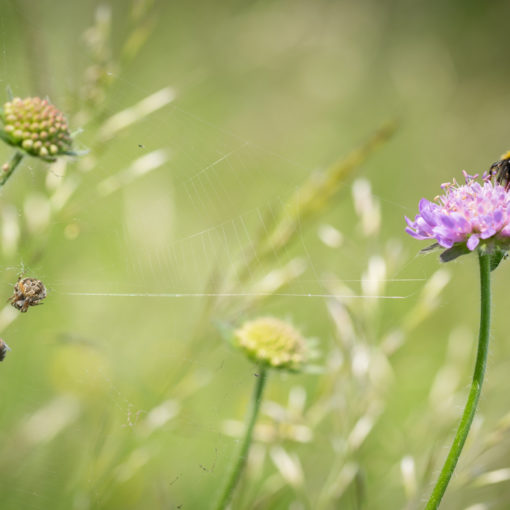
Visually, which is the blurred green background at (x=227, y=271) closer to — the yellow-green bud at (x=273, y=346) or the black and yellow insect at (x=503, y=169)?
the yellow-green bud at (x=273, y=346)

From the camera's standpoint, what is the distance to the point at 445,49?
452 centimetres

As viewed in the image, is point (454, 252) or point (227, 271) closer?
point (454, 252)

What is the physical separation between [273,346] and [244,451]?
0.80ft

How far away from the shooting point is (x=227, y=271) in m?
2.10

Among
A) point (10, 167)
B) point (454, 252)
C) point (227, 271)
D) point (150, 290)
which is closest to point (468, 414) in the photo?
point (454, 252)

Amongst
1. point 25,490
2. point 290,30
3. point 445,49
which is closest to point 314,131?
point 290,30

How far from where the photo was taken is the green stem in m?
0.93

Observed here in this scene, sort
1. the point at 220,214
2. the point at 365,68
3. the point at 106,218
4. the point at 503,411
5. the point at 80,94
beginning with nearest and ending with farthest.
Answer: the point at 80,94, the point at 503,411, the point at 106,218, the point at 220,214, the point at 365,68

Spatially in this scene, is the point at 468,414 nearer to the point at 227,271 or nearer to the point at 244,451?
the point at 244,451

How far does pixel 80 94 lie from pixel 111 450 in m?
0.76

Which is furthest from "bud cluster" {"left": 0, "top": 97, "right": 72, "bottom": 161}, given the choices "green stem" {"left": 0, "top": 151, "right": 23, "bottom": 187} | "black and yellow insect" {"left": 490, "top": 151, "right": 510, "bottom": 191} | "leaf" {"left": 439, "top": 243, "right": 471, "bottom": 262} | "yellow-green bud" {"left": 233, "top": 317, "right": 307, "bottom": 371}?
"black and yellow insect" {"left": 490, "top": 151, "right": 510, "bottom": 191}

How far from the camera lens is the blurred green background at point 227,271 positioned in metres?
1.44

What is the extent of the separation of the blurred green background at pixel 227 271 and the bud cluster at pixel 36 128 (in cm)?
10

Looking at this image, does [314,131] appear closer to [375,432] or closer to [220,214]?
[220,214]
